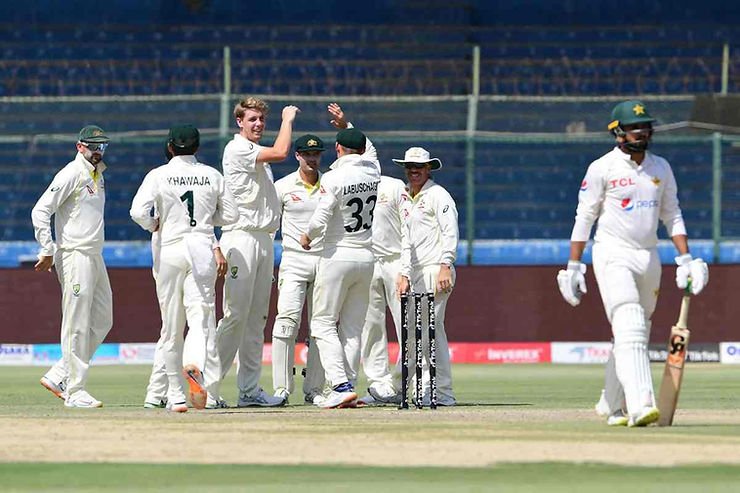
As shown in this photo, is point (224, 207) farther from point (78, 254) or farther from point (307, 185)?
point (307, 185)

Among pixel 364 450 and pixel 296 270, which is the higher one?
pixel 296 270

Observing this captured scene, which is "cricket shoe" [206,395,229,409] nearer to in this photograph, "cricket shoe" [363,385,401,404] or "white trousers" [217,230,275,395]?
"white trousers" [217,230,275,395]

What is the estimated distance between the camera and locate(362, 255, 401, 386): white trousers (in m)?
12.7

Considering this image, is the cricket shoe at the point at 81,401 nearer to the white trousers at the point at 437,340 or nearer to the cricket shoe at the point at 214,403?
the cricket shoe at the point at 214,403

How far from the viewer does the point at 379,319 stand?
13.0 metres

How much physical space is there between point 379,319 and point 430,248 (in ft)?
3.10

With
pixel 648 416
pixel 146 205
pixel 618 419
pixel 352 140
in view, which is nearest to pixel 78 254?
pixel 146 205

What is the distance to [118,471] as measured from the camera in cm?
707

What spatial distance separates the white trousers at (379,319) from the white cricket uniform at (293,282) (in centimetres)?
46

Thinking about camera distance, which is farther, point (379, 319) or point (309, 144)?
point (379, 319)

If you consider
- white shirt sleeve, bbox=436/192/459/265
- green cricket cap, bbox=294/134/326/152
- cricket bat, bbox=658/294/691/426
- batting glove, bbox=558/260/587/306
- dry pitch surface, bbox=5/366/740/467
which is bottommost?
dry pitch surface, bbox=5/366/740/467

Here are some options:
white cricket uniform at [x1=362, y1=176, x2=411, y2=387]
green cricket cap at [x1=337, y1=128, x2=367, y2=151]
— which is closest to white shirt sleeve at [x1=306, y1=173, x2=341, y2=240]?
green cricket cap at [x1=337, y1=128, x2=367, y2=151]

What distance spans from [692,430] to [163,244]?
4009 millimetres

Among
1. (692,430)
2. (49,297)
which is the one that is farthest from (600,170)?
(49,297)
